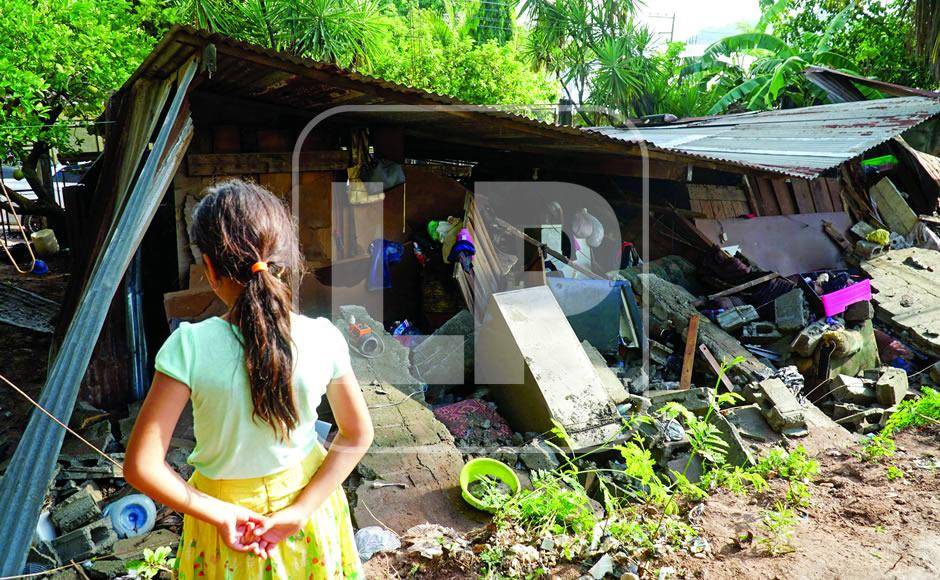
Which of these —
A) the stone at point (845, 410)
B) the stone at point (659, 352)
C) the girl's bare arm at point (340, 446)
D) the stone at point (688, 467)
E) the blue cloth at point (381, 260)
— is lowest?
the stone at point (845, 410)

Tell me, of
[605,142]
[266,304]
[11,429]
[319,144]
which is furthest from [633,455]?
[11,429]

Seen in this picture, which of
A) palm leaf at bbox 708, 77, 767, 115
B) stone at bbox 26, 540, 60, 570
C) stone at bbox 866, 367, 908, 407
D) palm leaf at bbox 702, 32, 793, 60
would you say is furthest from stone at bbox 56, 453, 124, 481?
palm leaf at bbox 702, 32, 793, 60

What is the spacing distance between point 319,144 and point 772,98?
14.4 metres

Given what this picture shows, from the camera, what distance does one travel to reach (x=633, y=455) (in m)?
3.82

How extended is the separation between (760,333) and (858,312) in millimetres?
1496

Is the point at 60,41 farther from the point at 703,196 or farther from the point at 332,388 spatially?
the point at 703,196

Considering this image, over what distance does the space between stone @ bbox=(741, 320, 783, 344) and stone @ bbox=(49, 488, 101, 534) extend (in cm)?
744

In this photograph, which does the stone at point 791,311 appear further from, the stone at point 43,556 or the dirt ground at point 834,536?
the stone at point 43,556

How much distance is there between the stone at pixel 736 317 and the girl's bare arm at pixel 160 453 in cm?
764

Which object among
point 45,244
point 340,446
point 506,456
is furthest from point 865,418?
point 45,244

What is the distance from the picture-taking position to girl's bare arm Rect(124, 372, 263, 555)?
147 cm

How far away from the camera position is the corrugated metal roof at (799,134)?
27.9 ft

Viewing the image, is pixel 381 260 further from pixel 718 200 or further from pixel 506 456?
pixel 718 200

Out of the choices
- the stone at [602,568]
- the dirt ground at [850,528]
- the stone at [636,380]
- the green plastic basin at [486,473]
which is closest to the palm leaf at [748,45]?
the stone at [636,380]
